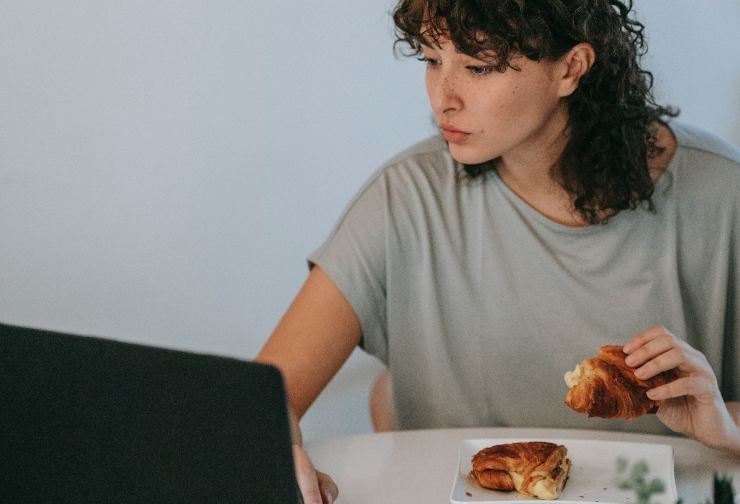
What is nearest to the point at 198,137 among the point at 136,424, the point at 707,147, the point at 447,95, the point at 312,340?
the point at 312,340

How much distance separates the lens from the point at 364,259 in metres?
1.66

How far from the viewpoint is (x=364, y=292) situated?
1.64m

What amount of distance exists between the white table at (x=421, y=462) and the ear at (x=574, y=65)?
0.49 metres

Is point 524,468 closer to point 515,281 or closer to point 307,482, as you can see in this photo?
point 307,482

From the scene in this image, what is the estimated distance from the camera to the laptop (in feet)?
2.55

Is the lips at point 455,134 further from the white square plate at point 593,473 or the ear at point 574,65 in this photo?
the white square plate at point 593,473

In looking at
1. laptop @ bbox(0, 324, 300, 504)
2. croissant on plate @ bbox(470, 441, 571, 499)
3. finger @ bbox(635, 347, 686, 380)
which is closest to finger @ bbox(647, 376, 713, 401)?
finger @ bbox(635, 347, 686, 380)

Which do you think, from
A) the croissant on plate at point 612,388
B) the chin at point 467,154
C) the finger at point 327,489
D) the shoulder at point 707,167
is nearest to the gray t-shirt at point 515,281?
the shoulder at point 707,167

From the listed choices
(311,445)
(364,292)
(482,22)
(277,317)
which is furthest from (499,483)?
(277,317)

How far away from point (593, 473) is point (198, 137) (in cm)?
144

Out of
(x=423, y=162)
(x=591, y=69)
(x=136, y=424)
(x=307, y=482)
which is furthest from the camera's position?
(x=423, y=162)

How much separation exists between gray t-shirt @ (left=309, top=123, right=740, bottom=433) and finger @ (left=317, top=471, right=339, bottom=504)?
17.0 inches

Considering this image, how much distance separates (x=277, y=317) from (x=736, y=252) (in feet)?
4.24

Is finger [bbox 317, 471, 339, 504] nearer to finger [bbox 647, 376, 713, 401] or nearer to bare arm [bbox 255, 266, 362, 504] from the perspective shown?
bare arm [bbox 255, 266, 362, 504]
